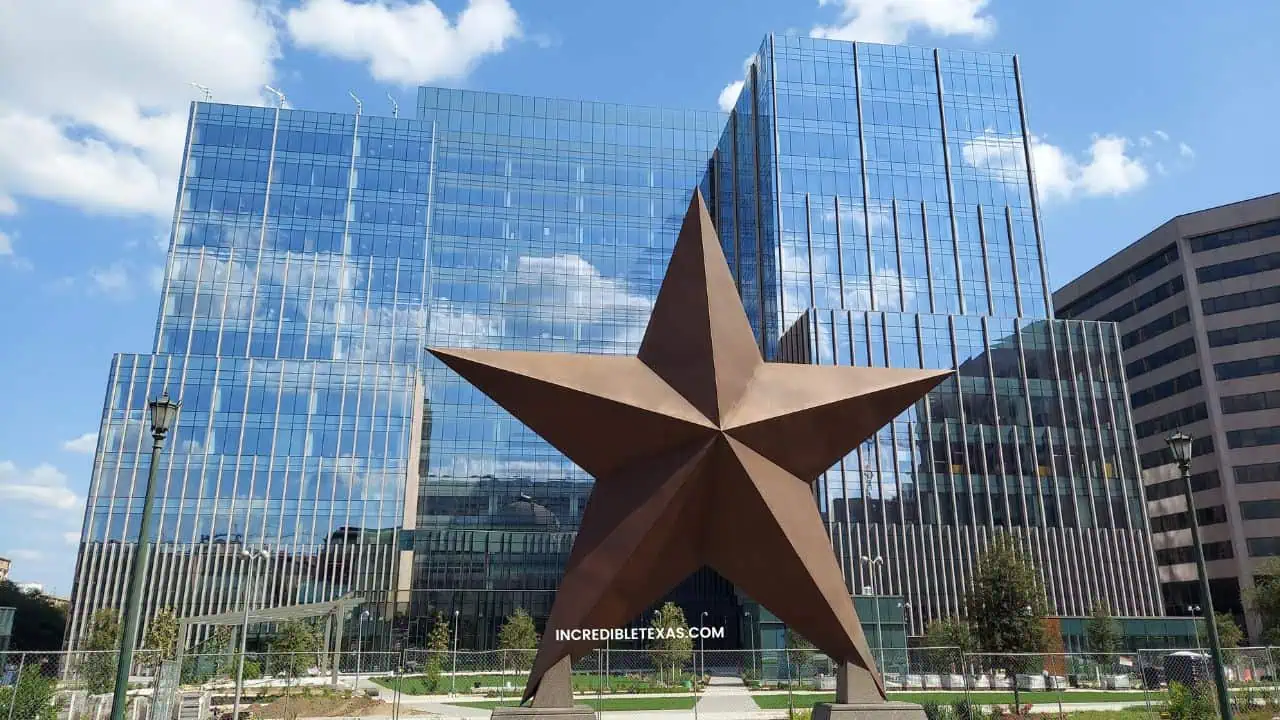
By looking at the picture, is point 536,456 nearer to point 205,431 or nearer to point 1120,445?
point 205,431

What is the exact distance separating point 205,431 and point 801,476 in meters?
55.9

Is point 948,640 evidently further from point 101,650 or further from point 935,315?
point 101,650

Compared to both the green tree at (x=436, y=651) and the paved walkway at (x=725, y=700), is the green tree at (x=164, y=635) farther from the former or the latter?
the paved walkway at (x=725, y=700)

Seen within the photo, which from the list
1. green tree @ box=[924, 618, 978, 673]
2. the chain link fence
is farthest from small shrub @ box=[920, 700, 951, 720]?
green tree @ box=[924, 618, 978, 673]

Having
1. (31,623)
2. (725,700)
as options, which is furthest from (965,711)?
(31,623)

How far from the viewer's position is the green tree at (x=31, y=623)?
65188mm

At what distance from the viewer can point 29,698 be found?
17.6 metres

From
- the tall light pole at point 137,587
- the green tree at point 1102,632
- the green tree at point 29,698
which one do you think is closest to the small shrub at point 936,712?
the tall light pole at point 137,587

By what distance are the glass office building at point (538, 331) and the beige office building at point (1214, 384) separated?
15.9 m

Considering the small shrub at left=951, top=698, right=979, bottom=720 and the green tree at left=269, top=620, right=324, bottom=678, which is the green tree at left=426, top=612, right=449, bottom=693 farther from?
the small shrub at left=951, top=698, right=979, bottom=720

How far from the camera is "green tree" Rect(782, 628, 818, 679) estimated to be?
32469mm

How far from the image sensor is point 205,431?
2351 inches

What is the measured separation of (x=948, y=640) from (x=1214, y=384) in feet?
141

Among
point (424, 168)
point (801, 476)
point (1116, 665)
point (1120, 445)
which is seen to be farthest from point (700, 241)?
point (424, 168)
